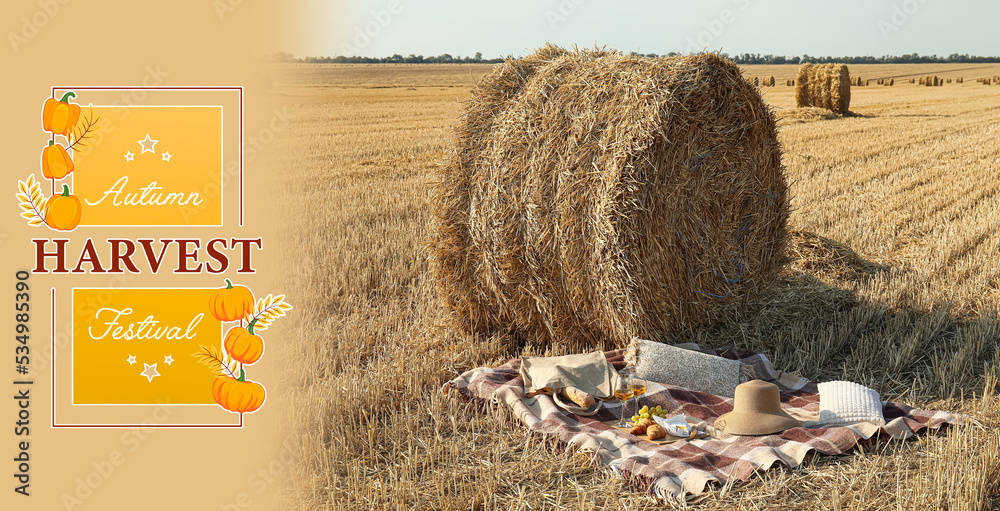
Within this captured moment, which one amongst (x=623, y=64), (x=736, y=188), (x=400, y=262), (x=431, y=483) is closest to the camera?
(x=431, y=483)

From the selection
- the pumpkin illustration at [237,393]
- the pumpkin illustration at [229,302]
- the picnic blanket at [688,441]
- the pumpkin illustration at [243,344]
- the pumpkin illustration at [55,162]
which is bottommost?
the picnic blanket at [688,441]

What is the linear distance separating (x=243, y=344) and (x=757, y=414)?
265 centimetres

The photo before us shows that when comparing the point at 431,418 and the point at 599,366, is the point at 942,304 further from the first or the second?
the point at 431,418

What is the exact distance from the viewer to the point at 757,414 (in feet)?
12.9

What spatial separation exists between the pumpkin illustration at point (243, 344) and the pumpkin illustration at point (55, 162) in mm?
921

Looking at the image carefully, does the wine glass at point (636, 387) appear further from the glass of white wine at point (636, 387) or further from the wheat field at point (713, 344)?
the wheat field at point (713, 344)

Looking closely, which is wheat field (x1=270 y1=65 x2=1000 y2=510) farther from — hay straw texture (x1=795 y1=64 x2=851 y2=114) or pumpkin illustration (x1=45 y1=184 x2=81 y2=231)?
hay straw texture (x1=795 y1=64 x2=851 y2=114)

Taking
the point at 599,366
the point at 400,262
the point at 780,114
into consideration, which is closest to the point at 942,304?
the point at 599,366

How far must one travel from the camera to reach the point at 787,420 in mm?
3930

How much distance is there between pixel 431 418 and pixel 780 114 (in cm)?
2134

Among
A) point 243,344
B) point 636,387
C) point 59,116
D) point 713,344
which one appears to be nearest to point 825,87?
point 713,344

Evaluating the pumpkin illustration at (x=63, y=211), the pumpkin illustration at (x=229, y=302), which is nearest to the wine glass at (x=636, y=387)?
the pumpkin illustration at (x=229, y=302)

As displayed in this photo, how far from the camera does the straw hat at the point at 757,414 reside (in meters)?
3.87

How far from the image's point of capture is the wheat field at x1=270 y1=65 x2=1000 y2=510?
3.25 metres
